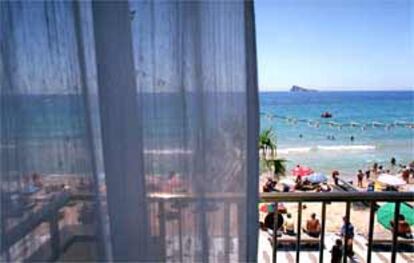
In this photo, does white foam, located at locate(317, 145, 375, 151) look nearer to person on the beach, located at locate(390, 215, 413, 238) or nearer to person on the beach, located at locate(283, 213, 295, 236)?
person on the beach, located at locate(283, 213, 295, 236)

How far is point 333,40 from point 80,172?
1211 millimetres

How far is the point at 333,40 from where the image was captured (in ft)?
4.88

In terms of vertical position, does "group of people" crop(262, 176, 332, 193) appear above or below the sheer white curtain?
below

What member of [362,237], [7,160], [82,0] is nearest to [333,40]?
[82,0]

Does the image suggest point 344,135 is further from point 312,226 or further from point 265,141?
point 265,141

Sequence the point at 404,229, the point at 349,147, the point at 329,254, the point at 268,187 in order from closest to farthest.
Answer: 1. the point at 268,187
2. the point at 404,229
3. the point at 329,254
4. the point at 349,147

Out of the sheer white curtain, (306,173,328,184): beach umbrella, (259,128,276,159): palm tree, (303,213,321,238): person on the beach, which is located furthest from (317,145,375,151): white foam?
the sheer white curtain

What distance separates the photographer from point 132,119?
0.80 metres

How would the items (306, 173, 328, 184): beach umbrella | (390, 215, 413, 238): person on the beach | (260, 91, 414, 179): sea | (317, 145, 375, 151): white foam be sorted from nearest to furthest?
(390, 215, 413, 238): person on the beach, (306, 173, 328, 184): beach umbrella, (260, 91, 414, 179): sea, (317, 145, 375, 151): white foam

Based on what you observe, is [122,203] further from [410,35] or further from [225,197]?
[410,35]

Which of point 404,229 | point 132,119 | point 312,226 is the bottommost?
point 312,226

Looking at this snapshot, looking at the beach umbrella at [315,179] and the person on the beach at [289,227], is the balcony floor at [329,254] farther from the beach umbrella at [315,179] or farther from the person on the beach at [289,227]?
the beach umbrella at [315,179]

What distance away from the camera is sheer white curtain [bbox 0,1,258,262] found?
775mm

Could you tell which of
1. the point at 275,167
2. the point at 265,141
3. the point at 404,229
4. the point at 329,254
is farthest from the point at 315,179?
the point at 265,141
